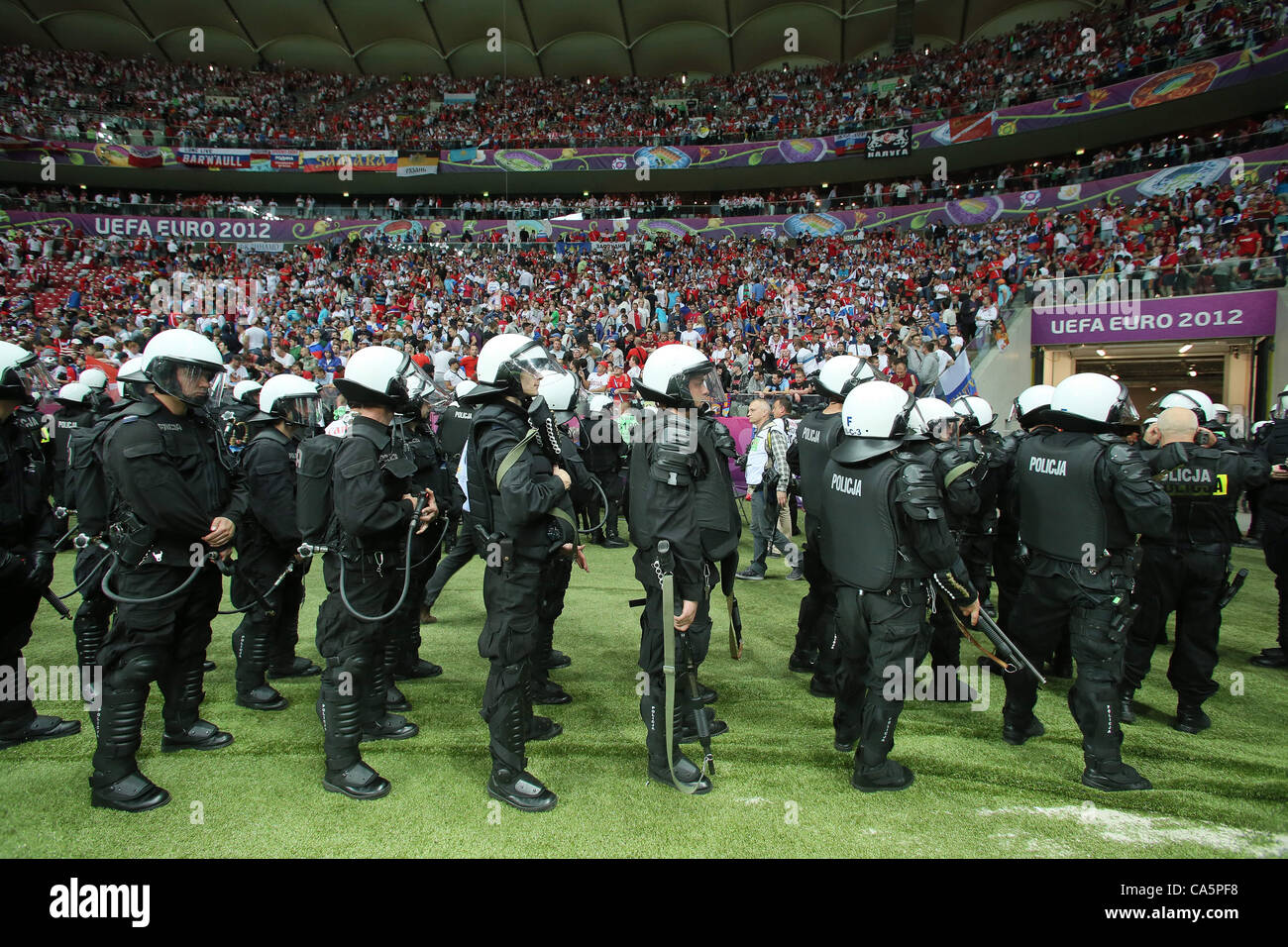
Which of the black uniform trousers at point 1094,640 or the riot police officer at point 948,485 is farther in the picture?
the riot police officer at point 948,485

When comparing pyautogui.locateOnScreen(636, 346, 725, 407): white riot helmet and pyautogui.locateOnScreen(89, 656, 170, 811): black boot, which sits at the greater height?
pyautogui.locateOnScreen(636, 346, 725, 407): white riot helmet

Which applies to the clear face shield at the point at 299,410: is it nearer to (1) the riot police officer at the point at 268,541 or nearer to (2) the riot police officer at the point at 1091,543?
(1) the riot police officer at the point at 268,541

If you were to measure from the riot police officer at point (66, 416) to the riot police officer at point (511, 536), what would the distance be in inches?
182

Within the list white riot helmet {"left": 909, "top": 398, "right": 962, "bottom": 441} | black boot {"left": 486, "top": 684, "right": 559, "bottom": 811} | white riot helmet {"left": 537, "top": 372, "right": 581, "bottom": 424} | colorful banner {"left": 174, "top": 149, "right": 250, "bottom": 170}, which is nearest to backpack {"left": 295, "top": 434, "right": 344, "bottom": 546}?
black boot {"left": 486, "top": 684, "right": 559, "bottom": 811}

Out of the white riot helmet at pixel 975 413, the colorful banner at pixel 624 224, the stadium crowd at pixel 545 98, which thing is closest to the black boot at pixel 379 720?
the white riot helmet at pixel 975 413

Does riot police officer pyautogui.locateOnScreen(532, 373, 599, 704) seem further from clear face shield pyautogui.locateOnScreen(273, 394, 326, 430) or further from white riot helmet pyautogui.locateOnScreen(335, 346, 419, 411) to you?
clear face shield pyautogui.locateOnScreen(273, 394, 326, 430)

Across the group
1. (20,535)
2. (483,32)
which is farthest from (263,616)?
(483,32)

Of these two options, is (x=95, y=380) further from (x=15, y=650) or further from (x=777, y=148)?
(x=777, y=148)

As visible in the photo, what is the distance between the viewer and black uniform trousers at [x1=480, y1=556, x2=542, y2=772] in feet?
11.4

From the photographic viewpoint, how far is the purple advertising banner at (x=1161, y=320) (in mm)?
12180

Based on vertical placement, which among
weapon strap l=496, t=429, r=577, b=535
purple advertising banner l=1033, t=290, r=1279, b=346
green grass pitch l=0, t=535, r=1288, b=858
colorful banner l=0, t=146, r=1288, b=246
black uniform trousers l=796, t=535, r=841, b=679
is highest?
colorful banner l=0, t=146, r=1288, b=246

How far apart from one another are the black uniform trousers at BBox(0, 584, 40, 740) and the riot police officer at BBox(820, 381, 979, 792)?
4481 mm

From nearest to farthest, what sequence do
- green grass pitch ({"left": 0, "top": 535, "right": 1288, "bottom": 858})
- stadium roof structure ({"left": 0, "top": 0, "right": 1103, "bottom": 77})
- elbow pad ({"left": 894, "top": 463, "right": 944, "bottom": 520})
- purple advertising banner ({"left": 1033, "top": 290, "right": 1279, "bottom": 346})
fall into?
green grass pitch ({"left": 0, "top": 535, "right": 1288, "bottom": 858}), elbow pad ({"left": 894, "top": 463, "right": 944, "bottom": 520}), purple advertising banner ({"left": 1033, "top": 290, "right": 1279, "bottom": 346}), stadium roof structure ({"left": 0, "top": 0, "right": 1103, "bottom": 77})

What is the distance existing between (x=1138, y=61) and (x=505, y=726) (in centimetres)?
2771
